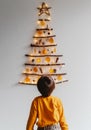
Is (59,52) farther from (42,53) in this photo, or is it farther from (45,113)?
(45,113)

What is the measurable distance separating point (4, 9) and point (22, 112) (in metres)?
1.05

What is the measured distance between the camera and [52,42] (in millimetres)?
3307

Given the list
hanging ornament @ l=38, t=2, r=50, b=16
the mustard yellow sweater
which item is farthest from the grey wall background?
the mustard yellow sweater

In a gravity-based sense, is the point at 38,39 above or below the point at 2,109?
above

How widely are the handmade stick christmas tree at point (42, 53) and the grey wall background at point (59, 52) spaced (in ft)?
0.17

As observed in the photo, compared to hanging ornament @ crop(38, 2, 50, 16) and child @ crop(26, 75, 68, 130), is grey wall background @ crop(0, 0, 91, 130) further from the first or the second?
child @ crop(26, 75, 68, 130)

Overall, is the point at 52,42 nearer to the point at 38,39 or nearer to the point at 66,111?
the point at 38,39

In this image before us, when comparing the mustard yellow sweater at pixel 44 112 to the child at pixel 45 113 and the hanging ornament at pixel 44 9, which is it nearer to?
the child at pixel 45 113

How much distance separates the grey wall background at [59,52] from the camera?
10.8 ft

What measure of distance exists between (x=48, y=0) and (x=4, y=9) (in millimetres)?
450

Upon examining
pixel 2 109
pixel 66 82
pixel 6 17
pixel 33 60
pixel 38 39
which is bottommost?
pixel 2 109

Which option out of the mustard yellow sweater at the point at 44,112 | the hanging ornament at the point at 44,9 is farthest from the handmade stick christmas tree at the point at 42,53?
the mustard yellow sweater at the point at 44,112

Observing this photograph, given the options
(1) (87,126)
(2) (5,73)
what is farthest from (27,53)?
(1) (87,126)

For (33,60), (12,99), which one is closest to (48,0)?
(33,60)
